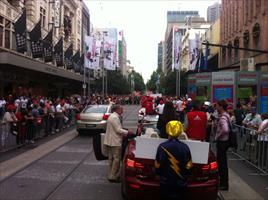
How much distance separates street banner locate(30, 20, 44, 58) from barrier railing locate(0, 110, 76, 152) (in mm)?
8146

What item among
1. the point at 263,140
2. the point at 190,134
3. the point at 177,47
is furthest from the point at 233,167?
the point at 177,47

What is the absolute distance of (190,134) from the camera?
10562 millimetres

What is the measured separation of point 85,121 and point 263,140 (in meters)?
10.6

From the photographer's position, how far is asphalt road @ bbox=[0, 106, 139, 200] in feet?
28.7

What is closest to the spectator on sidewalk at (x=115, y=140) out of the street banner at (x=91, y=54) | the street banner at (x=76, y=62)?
the street banner at (x=91, y=54)

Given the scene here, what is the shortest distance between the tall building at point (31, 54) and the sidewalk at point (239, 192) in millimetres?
20488

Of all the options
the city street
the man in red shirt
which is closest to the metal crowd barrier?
the city street

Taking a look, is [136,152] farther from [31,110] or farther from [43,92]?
[43,92]

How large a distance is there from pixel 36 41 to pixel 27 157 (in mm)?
20413

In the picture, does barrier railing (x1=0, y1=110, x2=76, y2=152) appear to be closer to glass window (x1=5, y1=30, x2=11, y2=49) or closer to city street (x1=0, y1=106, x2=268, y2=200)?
city street (x1=0, y1=106, x2=268, y2=200)

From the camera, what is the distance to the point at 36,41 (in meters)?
32.9

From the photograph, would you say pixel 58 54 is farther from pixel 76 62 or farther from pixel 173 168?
pixel 173 168

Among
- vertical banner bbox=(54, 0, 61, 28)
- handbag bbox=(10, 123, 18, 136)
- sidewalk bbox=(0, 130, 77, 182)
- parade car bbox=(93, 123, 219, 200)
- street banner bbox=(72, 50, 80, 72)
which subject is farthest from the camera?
vertical banner bbox=(54, 0, 61, 28)

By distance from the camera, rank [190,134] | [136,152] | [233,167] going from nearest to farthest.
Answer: [136,152], [190,134], [233,167]
